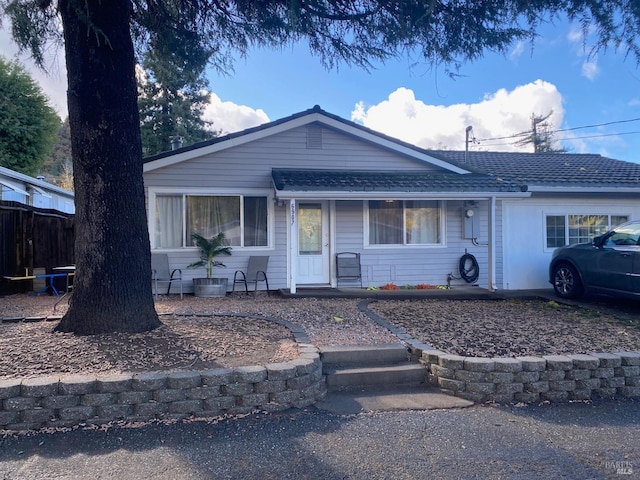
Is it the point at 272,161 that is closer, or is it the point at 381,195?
the point at 381,195

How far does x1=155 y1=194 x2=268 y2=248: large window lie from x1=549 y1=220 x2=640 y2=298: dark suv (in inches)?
250

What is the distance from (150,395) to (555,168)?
11.8 m

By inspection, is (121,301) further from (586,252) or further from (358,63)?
(586,252)

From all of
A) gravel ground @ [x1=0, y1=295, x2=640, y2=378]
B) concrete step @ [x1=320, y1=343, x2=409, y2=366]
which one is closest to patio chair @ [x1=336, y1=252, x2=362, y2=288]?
gravel ground @ [x1=0, y1=295, x2=640, y2=378]

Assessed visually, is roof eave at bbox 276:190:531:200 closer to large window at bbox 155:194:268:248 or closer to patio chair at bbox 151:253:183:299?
large window at bbox 155:194:268:248

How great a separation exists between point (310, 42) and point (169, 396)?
5.66 metres

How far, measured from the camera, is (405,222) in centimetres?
1035

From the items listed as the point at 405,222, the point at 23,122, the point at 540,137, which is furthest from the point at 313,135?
the point at 540,137

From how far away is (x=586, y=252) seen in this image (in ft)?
27.4

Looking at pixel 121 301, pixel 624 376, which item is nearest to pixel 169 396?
pixel 121 301

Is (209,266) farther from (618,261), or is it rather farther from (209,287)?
(618,261)

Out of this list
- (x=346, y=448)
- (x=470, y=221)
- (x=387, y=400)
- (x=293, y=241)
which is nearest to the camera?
(x=346, y=448)

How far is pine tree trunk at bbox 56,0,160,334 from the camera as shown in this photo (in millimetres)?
4918

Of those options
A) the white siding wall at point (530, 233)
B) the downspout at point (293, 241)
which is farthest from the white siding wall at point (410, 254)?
the downspout at point (293, 241)
